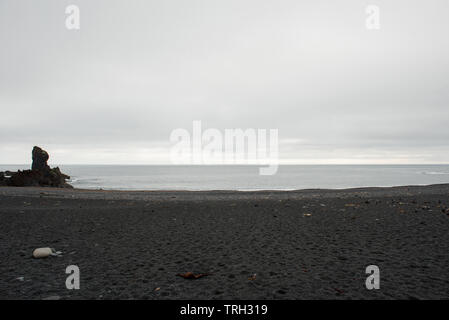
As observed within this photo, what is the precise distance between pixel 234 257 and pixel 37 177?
149 feet

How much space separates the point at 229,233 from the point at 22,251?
217 inches

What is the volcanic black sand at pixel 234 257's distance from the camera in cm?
426

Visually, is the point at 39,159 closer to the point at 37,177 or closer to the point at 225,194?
the point at 37,177

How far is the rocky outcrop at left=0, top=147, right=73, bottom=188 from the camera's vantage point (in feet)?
130

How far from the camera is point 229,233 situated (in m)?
8.61

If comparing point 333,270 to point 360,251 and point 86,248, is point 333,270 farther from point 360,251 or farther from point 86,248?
point 86,248

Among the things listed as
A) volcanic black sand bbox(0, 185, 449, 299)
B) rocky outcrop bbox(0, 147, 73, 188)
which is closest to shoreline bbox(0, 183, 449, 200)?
volcanic black sand bbox(0, 185, 449, 299)

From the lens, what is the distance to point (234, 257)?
19.9 ft

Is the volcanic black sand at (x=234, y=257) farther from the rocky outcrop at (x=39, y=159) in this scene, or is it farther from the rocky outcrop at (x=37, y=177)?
the rocky outcrop at (x=39, y=159)

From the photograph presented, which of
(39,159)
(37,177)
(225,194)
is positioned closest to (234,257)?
(225,194)

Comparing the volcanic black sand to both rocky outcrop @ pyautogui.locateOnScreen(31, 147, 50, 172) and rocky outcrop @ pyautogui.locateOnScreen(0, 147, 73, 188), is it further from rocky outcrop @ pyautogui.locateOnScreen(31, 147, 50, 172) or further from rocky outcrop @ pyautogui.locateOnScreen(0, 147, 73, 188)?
rocky outcrop @ pyautogui.locateOnScreen(31, 147, 50, 172)

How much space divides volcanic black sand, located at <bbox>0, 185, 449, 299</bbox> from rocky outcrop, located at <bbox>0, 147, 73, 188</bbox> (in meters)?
35.3
